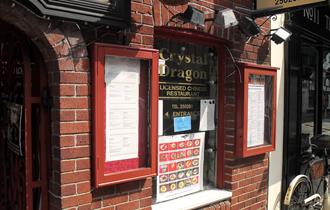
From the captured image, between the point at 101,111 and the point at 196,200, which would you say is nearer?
the point at 101,111

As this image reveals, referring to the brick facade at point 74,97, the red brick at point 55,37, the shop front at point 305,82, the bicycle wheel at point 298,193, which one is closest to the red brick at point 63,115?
the brick facade at point 74,97

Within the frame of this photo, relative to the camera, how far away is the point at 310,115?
667cm

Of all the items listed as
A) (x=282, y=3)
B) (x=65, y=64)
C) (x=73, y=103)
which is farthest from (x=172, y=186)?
(x=282, y=3)

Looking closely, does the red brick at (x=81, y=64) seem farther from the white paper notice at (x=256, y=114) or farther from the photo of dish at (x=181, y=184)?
the white paper notice at (x=256, y=114)

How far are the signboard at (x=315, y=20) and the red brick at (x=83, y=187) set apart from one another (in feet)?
11.7

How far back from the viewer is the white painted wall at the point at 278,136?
5094 millimetres

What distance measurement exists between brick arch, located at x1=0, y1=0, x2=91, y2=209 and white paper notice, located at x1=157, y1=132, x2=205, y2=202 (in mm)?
1081

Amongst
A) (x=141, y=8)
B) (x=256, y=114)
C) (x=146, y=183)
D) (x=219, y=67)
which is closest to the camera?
(x=141, y=8)

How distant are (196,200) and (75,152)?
5.23 feet

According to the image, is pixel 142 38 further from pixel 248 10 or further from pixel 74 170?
pixel 248 10

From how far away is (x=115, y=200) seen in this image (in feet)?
10.6

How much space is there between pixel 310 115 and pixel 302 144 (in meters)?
0.76

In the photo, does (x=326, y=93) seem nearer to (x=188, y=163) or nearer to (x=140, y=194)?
(x=188, y=163)

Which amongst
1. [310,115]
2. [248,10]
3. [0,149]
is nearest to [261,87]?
[248,10]
